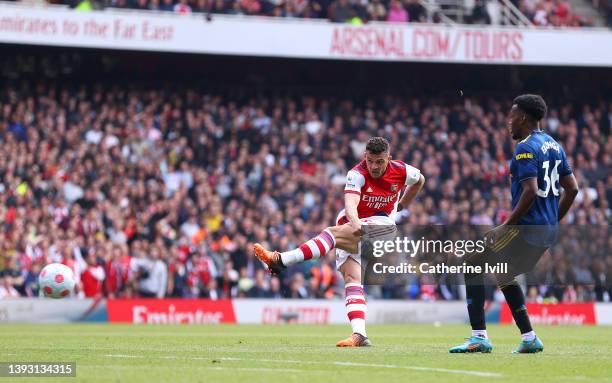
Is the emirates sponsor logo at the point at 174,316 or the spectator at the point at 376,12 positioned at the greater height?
the spectator at the point at 376,12

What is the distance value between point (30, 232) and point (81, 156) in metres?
3.24

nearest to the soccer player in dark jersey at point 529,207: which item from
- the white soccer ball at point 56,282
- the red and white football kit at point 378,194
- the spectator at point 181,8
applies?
the red and white football kit at point 378,194

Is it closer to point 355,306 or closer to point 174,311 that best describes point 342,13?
point 174,311

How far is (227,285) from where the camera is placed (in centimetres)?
2486

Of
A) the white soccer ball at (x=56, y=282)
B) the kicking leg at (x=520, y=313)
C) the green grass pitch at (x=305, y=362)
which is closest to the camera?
the green grass pitch at (x=305, y=362)

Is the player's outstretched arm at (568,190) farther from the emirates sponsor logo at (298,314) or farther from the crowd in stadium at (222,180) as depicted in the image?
the emirates sponsor logo at (298,314)

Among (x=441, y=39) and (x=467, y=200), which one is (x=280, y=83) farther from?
(x=467, y=200)

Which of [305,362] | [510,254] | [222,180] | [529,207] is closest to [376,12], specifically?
[222,180]

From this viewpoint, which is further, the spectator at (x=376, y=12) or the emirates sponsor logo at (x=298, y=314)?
the spectator at (x=376, y=12)

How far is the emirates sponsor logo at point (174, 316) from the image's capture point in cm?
2361

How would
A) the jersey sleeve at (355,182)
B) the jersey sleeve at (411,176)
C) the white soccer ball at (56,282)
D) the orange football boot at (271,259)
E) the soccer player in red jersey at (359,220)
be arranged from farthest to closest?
1. the white soccer ball at (56,282)
2. the jersey sleeve at (411,176)
3. the jersey sleeve at (355,182)
4. the soccer player in red jersey at (359,220)
5. the orange football boot at (271,259)

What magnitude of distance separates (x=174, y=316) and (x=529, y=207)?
14.5m

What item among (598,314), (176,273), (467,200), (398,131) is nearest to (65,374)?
(176,273)

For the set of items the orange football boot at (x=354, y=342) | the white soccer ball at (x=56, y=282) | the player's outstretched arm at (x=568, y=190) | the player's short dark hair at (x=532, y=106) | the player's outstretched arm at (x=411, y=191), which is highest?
the player's short dark hair at (x=532, y=106)
